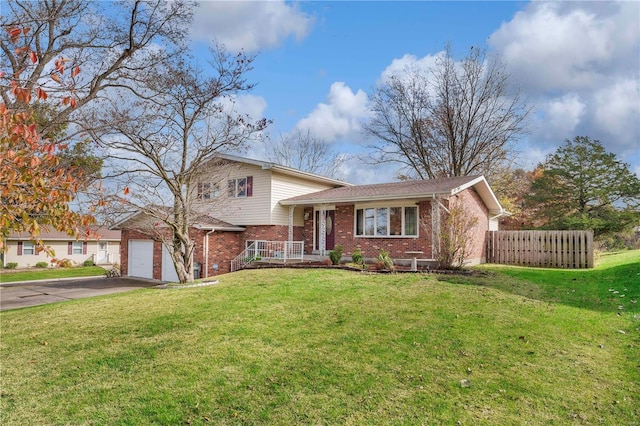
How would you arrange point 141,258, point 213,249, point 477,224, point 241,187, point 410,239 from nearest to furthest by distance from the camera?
1. point 410,239
2. point 477,224
3. point 213,249
4. point 241,187
5. point 141,258

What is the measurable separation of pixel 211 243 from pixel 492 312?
1447cm

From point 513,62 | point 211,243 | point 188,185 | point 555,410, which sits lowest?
point 555,410

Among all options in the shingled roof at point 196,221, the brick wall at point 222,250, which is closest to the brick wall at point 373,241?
the brick wall at point 222,250

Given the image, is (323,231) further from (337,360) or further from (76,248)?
(76,248)

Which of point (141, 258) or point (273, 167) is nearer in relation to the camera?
point (273, 167)

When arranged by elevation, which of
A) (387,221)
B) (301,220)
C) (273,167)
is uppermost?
(273,167)

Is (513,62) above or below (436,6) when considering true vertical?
above

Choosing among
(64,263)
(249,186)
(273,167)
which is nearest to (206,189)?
(273,167)

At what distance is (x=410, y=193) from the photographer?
609 inches

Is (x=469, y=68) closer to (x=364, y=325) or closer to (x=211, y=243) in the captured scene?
(x=211, y=243)

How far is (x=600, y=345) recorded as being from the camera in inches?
221

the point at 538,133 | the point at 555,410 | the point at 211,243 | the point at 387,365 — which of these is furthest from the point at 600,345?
the point at 538,133

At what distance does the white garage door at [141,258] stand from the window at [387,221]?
11.5m

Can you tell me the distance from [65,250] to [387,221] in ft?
109
